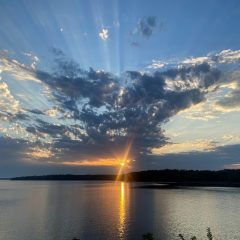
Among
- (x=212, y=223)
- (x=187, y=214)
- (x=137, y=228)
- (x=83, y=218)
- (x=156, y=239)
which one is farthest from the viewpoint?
(x=187, y=214)

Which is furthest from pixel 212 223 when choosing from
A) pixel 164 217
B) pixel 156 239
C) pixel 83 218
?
pixel 83 218

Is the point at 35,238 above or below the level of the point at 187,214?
below

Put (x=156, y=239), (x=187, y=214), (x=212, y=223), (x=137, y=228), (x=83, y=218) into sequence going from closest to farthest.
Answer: (x=156, y=239) < (x=137, y=228) < (x=212, y=223) < (x=83, y=218) < (x=187, y=214)

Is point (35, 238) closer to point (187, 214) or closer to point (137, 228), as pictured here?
point (137, 228)

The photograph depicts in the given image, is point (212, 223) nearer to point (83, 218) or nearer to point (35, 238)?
point (83, 218)

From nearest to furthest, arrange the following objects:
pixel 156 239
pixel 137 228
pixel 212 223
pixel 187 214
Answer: pixel 156 239 < pixel 137 228 < pixel 212 223 < pixel 187 214

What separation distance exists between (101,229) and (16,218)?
2435 cm

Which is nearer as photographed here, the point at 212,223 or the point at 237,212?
the point at 212,223

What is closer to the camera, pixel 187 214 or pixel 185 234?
pixel 185 234

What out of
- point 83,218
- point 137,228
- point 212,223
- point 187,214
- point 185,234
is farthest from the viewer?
point 187,214

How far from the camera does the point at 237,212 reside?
290 ft

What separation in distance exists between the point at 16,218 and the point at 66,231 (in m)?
21.5

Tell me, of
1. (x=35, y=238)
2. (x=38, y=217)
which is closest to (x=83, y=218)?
(x=38, y=217)

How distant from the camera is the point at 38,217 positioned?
77.7 m
